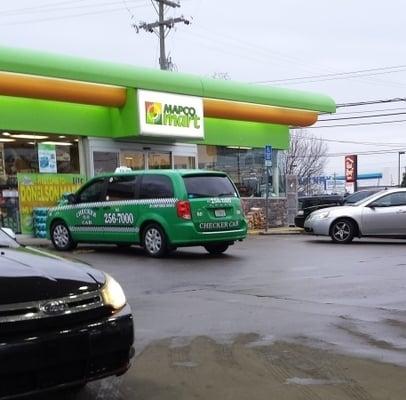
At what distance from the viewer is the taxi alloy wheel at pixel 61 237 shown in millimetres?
14891

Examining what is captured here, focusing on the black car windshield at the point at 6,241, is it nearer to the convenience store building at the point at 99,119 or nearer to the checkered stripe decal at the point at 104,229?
the checkered stripe decal at the point at 104,229

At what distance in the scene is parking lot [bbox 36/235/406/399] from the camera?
476cm

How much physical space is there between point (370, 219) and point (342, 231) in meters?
0.82

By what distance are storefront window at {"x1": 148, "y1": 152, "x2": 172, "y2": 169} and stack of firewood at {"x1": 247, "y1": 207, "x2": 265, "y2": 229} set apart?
11.7 ft

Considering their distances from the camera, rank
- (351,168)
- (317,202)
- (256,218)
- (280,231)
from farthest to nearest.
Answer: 1. (351,168)
2. (317,202)
3. (256,218)
4. (280,231)

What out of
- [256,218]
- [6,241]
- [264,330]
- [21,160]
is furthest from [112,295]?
[256,218]

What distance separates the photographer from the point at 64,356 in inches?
A: 144

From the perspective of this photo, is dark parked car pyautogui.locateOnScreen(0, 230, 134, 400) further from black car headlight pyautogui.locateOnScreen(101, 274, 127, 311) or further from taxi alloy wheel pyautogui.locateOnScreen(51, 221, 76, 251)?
taxi alloy wheel pyautogui.locateOnScreen(51, 221, 76, 251)

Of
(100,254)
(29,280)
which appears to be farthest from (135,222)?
(29,280)

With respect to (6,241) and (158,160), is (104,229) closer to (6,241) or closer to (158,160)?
(158,160)

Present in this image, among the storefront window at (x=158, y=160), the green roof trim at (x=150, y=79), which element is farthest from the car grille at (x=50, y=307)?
the storefront window at (x=158, y=160)

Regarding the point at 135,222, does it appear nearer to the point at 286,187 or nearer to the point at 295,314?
the point at 295,314

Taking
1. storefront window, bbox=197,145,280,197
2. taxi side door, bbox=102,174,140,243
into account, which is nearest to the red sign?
storefront window, bbox=197,145,280,197

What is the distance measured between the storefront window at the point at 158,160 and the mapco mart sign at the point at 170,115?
130 centimetres
